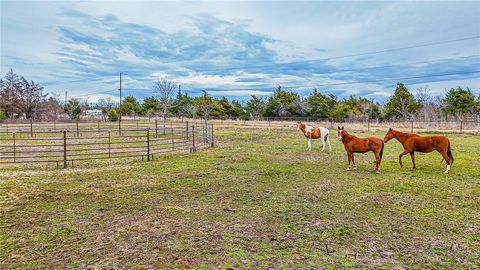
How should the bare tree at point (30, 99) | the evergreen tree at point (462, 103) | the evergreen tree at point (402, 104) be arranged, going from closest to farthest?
the evergreen tree at point (462, 103), the evergreen tree at point (402, 104), the bare tree at point (30, 99)

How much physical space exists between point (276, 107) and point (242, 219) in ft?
142

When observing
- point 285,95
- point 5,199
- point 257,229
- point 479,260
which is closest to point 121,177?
point 5,199

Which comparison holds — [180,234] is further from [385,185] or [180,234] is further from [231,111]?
[231,111]

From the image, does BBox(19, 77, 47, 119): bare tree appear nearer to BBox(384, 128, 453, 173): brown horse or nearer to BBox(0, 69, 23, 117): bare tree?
BBox(0, 69, 23, 117): bare tree

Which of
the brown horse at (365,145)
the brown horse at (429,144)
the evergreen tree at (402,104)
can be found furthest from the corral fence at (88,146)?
the evergreen tree at (402,104)

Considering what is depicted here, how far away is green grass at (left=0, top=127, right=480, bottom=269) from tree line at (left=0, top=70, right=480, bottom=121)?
3275cm

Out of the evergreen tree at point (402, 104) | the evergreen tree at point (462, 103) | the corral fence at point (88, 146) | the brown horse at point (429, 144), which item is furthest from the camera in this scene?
the evergreen tree at point (402, 104)

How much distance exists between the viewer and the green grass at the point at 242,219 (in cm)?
325

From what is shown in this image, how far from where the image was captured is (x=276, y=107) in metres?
47.2

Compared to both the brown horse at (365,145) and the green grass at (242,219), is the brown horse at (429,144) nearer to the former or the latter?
the green grass at (242,219)

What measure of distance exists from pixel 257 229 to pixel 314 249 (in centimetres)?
89

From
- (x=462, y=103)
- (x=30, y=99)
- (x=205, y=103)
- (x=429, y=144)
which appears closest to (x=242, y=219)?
(x=429, y=144)

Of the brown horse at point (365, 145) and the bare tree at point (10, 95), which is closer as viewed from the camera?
the brown horse at point (365, 145)

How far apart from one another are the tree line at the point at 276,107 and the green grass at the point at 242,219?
32.8m
